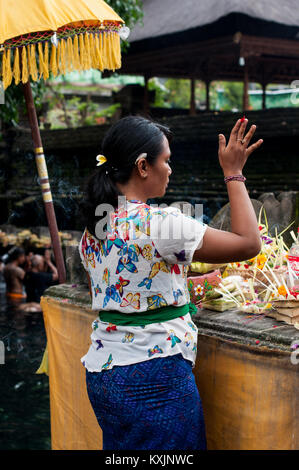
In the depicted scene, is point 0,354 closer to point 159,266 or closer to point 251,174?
point 159,266

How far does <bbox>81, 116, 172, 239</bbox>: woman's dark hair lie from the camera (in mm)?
1765

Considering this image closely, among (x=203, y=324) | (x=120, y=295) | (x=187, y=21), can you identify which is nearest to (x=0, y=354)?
(x=203, y=324)

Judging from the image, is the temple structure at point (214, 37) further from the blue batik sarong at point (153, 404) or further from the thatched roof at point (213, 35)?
the blue batik sarong at point (153, 404)

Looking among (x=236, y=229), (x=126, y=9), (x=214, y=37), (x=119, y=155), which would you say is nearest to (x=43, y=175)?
(x=119, y=155)

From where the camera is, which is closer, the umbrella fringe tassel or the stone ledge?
the stone ledge

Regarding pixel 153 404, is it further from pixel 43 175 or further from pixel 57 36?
pixel 57 36

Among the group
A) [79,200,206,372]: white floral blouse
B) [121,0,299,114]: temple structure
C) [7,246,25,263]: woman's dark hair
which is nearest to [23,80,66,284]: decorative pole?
[79,200,206,372]: white floral blouse

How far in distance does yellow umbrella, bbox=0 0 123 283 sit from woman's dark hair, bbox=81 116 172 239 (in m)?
1.15

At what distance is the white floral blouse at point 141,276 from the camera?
65.9 inches

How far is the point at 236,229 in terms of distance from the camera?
66.7 inches

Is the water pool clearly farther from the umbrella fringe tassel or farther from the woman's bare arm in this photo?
the woman's bare arm

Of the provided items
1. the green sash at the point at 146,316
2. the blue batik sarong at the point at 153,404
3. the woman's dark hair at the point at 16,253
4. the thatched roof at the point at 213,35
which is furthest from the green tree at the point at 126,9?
the blue batik sarong at the point at 153,404

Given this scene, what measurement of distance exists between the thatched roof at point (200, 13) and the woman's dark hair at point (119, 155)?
7.68 m

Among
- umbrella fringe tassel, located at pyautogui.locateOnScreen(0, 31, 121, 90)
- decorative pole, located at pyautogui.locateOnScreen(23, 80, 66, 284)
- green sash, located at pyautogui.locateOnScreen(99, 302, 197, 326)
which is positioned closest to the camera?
green sash, located at pyautogui.locateOnScreen(99, 302, 197, 326)
